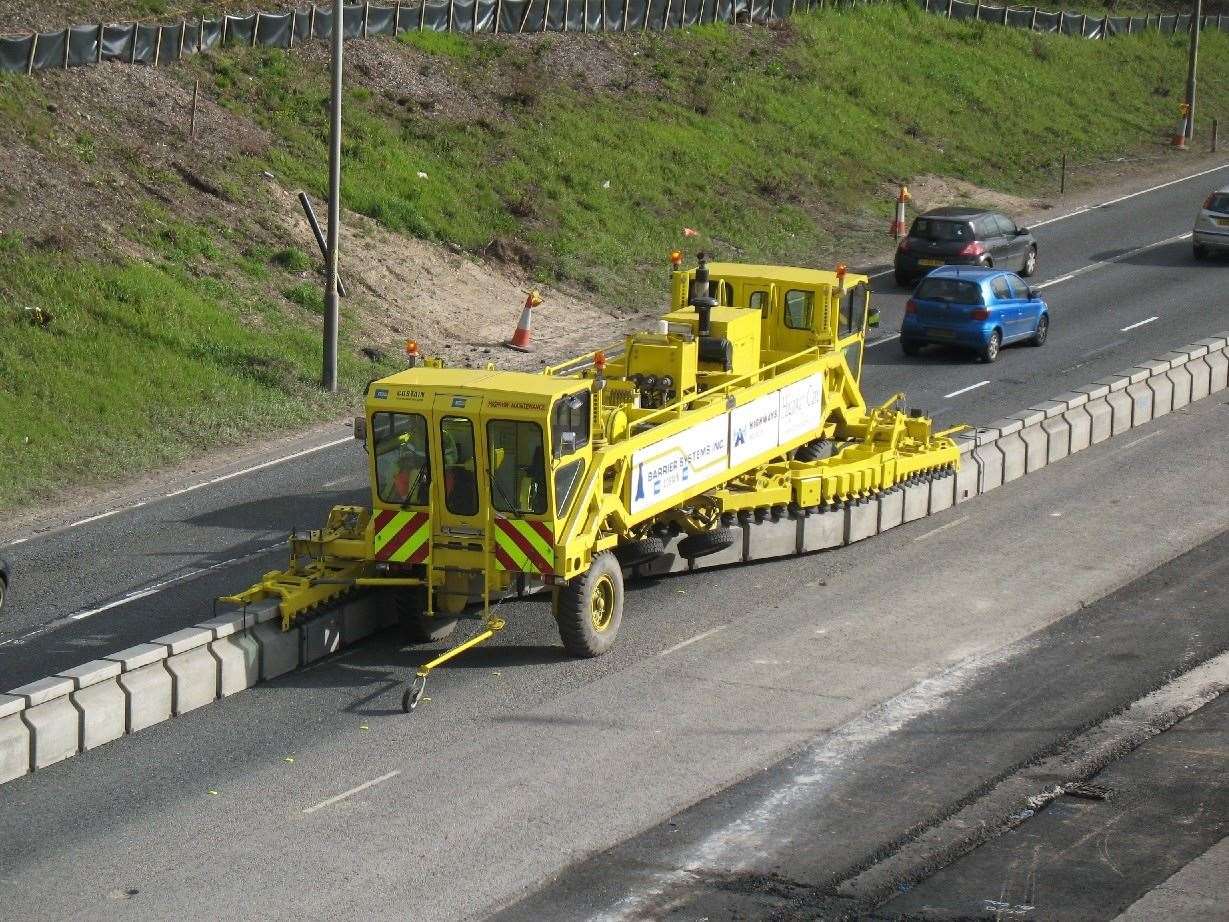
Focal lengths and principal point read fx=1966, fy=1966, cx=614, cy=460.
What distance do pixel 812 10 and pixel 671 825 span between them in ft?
130

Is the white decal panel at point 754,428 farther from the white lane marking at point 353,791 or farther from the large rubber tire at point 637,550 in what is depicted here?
the white lane marking at point 353,791

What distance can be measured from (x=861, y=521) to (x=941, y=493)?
1739 millimetres

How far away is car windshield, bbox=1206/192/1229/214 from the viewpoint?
129 ft

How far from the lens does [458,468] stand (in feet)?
58.2

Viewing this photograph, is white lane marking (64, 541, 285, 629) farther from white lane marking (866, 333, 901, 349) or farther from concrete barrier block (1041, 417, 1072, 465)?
white lane marking (866, 333, 901, 349)

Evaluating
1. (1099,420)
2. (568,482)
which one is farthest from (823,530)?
(1099,420)

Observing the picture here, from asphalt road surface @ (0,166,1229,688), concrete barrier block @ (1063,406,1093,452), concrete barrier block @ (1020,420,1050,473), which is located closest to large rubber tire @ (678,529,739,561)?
asphalt road surface @ (0,166,1229,688)

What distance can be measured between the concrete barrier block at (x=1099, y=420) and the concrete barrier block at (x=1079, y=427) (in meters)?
0.04

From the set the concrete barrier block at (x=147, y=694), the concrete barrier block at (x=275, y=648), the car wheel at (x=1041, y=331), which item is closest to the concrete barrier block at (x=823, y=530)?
the concrete barrier block at (x=275, y=648)

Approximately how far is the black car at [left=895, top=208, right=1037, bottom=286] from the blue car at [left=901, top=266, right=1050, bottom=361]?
3884 millimetres

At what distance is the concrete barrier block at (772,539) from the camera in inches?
832

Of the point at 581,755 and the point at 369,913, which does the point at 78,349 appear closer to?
the point at 581,755

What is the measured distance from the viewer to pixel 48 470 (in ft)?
81.0

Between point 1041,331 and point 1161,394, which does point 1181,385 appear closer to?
point 1161,394
